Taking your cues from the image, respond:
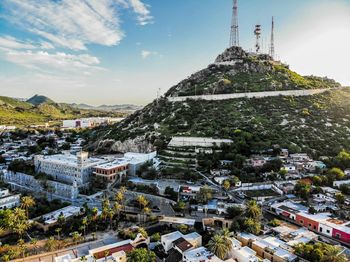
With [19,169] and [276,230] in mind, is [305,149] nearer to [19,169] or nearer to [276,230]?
[276,230]

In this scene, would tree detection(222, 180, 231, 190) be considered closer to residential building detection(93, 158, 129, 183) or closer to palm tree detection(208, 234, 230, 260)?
palm tree detection(208, 234, 230, 260)

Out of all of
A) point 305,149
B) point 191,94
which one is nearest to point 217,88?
point 191,94

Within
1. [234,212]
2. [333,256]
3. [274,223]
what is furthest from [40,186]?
[333,256]

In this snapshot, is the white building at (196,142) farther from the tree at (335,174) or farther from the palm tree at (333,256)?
the palm tree at (333,256)

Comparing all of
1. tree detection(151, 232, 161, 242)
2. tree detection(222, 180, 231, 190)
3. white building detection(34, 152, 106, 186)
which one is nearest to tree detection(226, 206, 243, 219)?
tree detection(222, 180, 231, 190)

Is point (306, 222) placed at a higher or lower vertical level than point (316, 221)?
lower

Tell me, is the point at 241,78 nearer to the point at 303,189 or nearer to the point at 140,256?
the point at 303,189
